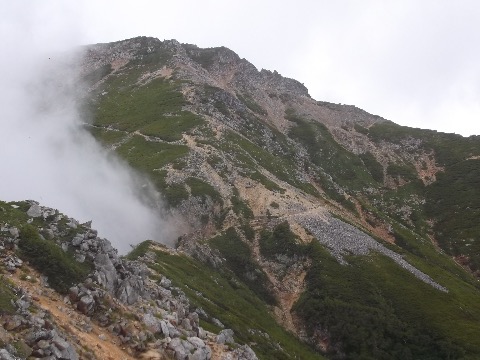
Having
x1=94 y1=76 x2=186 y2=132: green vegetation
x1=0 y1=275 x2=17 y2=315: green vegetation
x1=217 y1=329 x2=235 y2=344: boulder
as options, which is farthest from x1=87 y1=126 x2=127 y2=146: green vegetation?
x1=0 y1=275 x2=17 y2=315: green vegetation

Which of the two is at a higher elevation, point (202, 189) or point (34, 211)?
point (202, 189)

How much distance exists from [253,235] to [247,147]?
51.2 metres

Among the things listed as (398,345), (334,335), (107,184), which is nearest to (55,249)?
(334,335)

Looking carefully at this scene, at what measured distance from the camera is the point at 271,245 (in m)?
100

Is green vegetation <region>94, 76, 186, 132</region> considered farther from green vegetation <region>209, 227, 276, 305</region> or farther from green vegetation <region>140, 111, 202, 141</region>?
green vegetation <region>209, 227, 276, 305</region>

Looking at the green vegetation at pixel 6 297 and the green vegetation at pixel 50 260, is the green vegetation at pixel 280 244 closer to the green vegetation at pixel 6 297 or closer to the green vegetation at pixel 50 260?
the green vegetation at pixel 50 260

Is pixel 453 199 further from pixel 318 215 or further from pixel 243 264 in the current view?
pixel 243 264

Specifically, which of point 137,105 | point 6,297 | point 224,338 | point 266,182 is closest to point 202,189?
point 266,182

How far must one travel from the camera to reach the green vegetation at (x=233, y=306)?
6341 cm

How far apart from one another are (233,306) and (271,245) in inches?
1098

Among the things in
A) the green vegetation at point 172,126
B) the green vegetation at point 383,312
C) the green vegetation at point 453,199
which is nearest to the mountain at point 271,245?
the green vegetation at point 383,312

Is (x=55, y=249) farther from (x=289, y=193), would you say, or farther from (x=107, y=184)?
(x=289, y=193)

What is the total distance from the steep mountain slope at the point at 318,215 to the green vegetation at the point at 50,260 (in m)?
58.7

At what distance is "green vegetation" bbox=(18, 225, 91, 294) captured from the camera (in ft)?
103
